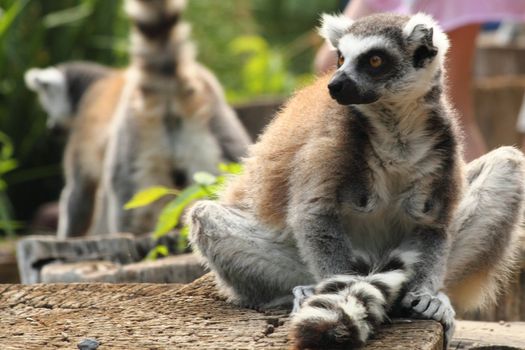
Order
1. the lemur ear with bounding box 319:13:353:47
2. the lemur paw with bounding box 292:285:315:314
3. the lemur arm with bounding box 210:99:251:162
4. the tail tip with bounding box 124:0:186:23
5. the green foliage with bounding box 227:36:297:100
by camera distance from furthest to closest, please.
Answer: the green foliage with bounding box 227:36:297:100
the lemur arm with bounding box 210:99:251:162
the tail tip with bounding box 124:0:186:23
the lemur ear with bounding box 319:13:353:47
the lemur paw with bounding box 292:285:315:314

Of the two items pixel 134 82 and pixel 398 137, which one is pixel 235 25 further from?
pixel 398 137

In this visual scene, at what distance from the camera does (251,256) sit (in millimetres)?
4062

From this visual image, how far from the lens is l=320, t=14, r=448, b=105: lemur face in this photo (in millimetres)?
3805

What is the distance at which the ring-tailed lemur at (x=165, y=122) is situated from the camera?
7.72 meters

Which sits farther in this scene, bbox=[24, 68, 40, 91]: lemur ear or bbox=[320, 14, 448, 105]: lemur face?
bbox=[24, 68, 40, 91]: lemur ear

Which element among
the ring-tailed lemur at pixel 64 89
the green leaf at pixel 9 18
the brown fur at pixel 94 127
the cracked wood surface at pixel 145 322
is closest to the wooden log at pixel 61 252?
the cracked wood surface at pixel 145 322

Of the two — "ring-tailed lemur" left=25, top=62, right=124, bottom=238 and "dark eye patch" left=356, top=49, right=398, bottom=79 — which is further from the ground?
"dark eye patch" left=356, top=49, right=398, bottom=79

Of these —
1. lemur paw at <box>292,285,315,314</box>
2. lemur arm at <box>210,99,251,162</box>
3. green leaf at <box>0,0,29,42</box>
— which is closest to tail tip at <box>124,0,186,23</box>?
lemur arm at <box>210,99,251,162</box>

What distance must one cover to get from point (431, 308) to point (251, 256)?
0.79m

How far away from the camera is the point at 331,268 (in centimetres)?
372

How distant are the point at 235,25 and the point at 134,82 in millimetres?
8896

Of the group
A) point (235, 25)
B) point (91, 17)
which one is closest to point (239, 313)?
point (91, 17)

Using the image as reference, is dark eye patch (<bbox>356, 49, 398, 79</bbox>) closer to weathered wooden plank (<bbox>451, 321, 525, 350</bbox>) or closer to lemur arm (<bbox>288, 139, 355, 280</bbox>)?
lemur arm (<bbox>288, 139, 355, 280</bbox>)

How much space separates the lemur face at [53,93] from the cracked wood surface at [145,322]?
5.88 metres
